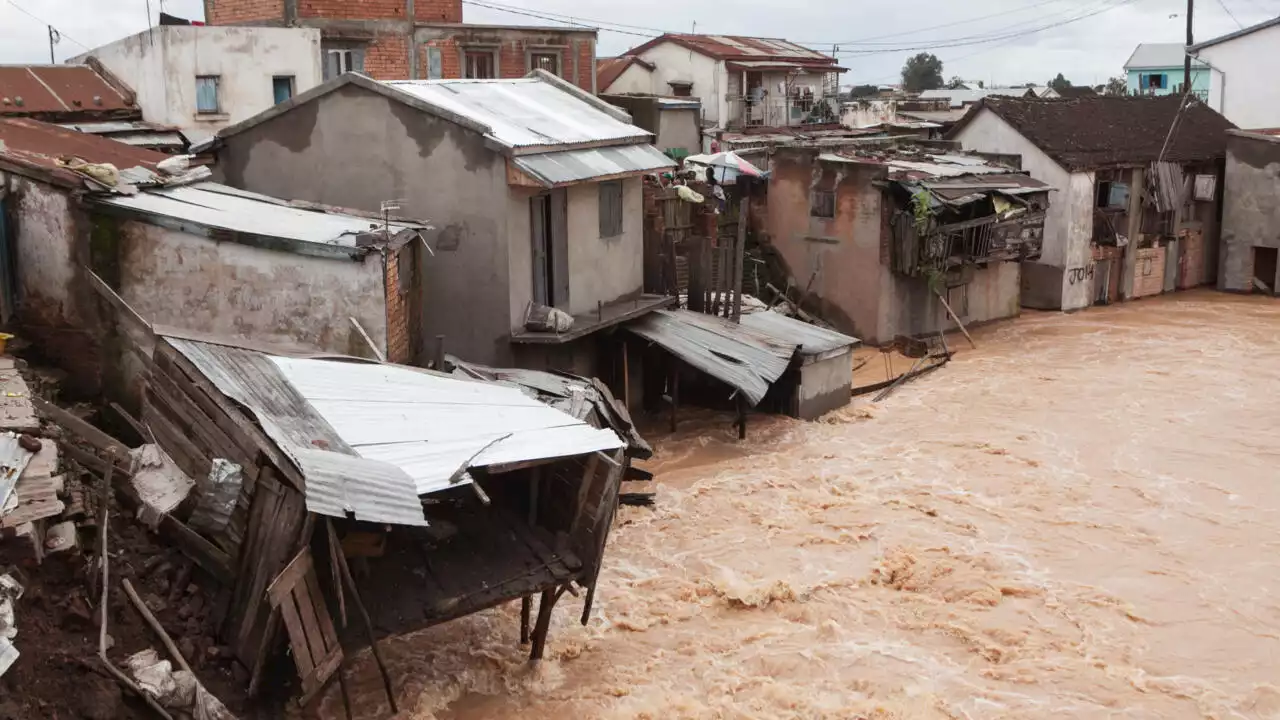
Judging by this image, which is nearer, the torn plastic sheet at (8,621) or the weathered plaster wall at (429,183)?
the torn plastic sheet at (8,621)

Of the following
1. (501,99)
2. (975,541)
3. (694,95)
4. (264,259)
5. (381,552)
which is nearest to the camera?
(381,552)

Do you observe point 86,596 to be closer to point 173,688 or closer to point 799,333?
point 173,688

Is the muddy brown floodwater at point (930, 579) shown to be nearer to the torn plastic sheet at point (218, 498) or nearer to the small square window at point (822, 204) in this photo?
the torn plastic sheet at point (218, 498)

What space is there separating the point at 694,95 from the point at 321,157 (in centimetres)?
2553

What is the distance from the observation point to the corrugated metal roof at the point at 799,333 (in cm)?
1897

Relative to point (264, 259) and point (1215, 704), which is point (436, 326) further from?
point (1215, 704)

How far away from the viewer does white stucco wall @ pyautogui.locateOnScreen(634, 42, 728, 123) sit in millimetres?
39031

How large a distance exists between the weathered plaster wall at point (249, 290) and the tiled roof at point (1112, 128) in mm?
21114

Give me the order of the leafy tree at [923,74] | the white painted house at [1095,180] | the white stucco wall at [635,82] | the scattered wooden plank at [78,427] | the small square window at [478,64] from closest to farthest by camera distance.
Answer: the scattered wooden plank at [78,427]
the white painted house at [1095,180]
the small square window at [478,64]
the white stucco wall at [635,82]
the leafy tree at [923,74]

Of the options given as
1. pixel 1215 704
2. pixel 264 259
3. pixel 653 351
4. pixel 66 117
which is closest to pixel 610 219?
pixel 653 351

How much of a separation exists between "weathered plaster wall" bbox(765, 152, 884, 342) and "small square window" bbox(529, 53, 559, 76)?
27.3ft

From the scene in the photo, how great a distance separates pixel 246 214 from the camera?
43.5ft

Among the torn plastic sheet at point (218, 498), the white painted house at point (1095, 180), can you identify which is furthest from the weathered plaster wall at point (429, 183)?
the white painted house at point (1095, 180)

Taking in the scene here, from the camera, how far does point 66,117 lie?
18.3 metres
